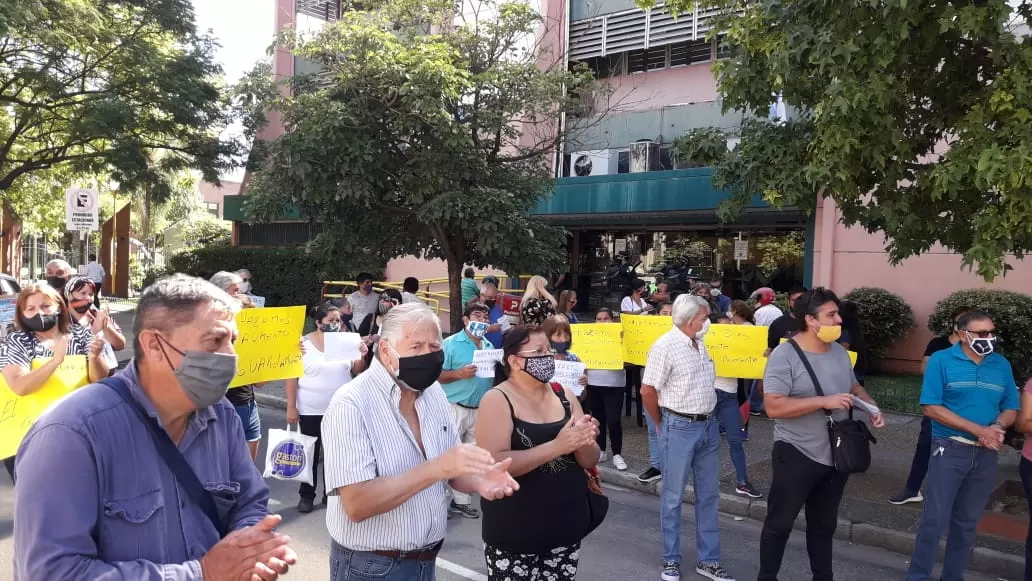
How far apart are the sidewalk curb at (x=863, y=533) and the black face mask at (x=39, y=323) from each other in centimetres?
506

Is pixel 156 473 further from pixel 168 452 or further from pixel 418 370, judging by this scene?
pixel 418 370

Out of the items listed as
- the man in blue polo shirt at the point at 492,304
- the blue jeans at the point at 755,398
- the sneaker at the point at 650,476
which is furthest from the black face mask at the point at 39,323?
the blue jeans at the point at 755,398

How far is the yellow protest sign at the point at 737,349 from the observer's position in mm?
7457

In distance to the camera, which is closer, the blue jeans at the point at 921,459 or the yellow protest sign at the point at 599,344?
the blue jeans at the point at 921,459

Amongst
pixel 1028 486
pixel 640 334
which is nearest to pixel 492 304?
pixel 640 334

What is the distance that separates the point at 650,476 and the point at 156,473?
6.46 metres

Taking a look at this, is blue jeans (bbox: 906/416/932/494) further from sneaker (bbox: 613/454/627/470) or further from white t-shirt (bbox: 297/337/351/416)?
white t-shirt (bbox: 297/337/351/416)

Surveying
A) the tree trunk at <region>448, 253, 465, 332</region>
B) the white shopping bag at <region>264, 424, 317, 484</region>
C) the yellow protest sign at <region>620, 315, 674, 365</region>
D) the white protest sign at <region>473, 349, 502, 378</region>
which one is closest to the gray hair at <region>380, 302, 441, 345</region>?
the white shopping bag at <region>264, 424, 317, 484</region>

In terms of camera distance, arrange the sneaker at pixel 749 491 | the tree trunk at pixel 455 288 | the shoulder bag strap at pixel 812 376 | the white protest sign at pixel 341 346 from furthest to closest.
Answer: the tree trunk at pixel 455 288, the sneaker at pixel 749 491, the white protest sign at pixel 341 346, the shoulder bag strap at pixel 812 376

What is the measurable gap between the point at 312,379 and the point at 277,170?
220 inches

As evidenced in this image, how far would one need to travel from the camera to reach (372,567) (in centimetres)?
290

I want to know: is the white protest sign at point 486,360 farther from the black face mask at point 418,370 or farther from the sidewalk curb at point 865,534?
the black face mask at point 418,370

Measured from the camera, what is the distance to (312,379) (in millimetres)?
6426

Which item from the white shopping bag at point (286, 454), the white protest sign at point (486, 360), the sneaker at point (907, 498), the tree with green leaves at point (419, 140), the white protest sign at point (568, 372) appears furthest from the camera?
the tree with green leaves at point (419, 140)
